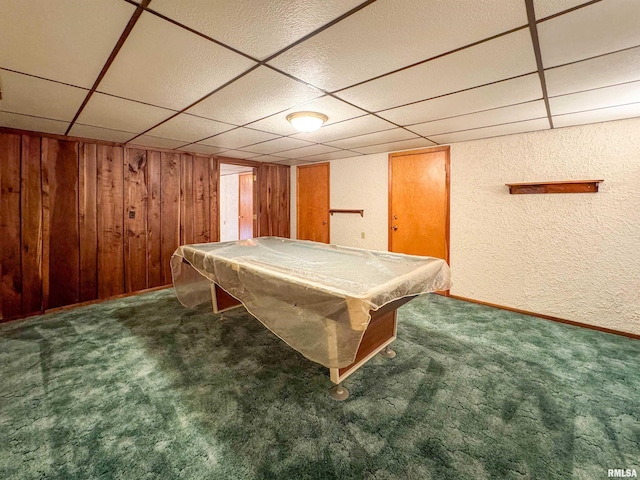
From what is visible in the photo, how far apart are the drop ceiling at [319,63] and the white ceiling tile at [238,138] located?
0.30 metres

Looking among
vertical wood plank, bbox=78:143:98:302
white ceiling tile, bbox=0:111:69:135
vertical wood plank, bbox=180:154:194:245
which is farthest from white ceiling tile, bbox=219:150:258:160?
white ceiling tile, bbox=0:111:69:135

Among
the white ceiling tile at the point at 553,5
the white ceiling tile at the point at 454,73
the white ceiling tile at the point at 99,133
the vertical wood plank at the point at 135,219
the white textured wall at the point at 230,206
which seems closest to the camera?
the white ceiling tile at the point at 553,5

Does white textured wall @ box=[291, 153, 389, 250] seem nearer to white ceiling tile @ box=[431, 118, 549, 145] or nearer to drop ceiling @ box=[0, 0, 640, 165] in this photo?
white ceiling tile @ box=[431, 118, 549, 145]

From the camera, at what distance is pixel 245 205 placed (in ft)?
23.1

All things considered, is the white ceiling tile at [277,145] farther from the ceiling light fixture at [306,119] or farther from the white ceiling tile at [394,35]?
the white ceiling tile at [394,35]

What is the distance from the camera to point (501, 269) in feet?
11.1

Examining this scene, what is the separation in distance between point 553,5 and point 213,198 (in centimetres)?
441

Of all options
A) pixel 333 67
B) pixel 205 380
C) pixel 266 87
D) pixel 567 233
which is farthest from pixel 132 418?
pixel 567 233

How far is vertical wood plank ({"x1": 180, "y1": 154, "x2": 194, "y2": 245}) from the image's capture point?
4.24m

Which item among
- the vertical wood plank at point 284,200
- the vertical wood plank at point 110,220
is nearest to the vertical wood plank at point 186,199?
the vertical wood plank at point 110,220

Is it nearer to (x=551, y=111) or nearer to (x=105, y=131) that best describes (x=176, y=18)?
(x=105, y=131)

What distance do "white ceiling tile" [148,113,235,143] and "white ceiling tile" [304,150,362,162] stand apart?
1.87 m

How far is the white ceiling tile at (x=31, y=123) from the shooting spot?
2540mm

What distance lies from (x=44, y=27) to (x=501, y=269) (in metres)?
4.24
